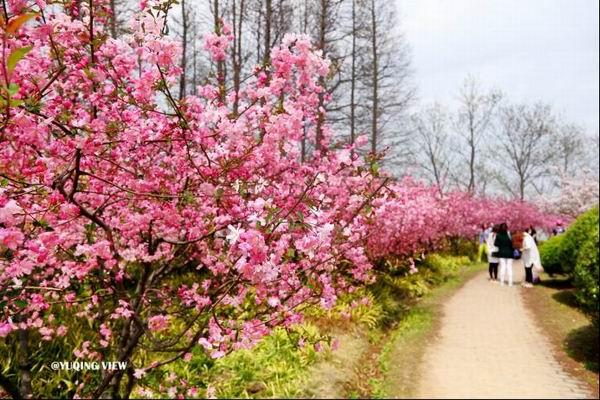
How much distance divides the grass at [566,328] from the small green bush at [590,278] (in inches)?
28.2

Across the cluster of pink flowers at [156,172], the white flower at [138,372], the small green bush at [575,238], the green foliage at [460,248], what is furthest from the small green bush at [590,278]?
the green foliage at [460,248]

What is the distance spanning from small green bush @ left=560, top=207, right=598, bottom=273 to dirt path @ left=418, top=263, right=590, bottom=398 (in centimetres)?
184

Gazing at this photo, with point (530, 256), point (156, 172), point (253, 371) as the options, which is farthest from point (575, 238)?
point (156, 172)

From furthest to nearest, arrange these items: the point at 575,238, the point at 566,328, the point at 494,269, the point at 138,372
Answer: the point at 494,269 → the point at 575,238 → the point at 566,328 → the point at 138,372

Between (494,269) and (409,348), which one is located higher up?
(494,269)

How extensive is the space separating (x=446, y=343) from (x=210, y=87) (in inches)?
314

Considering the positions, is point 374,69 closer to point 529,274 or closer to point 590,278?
point 529,274

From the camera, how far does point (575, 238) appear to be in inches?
491

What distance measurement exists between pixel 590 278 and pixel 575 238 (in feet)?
14.4

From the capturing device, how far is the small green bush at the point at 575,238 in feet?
37.7

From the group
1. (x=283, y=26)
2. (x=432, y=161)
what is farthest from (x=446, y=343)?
(x=432, y=161)

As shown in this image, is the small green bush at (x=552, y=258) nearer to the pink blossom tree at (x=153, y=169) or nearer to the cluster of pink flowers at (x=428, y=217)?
the cluster of pink flowers at (x=428, y=217)

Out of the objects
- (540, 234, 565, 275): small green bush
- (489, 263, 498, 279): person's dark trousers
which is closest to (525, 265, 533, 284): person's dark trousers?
(540, 234, 565, 275): small green bush

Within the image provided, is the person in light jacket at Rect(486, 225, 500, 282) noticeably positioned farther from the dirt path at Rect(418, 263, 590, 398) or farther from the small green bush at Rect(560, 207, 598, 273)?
the dirt path at Rect(418, 263, 590, 398)
